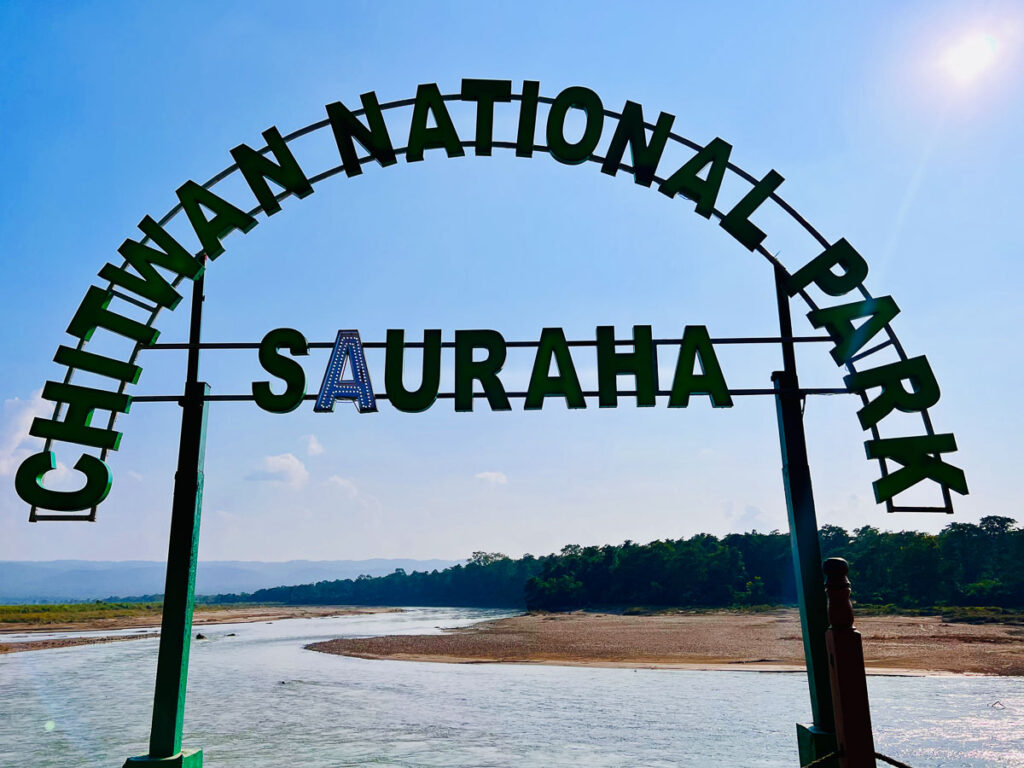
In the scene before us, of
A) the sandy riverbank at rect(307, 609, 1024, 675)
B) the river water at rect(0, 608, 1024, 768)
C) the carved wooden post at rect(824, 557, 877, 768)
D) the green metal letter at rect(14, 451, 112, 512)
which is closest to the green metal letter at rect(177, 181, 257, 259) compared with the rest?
the green metal letter at rect(14, 451, 112, 512)

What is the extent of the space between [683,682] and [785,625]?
108ft

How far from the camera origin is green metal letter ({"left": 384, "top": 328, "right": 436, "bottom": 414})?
1045 centimetres

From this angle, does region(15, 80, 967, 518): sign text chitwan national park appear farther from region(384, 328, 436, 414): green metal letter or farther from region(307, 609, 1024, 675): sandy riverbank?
region(307, 609, 1024, 675): sandy riverbank

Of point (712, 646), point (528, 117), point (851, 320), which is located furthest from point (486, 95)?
point (712, 646)

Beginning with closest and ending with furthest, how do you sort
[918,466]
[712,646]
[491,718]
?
[918,466], [491,718], [712,646]

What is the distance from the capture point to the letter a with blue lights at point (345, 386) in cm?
1044

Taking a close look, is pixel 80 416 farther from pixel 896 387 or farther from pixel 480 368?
pixel 896 387

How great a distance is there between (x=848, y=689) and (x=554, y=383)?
5535 millimetres

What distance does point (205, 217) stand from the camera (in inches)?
426

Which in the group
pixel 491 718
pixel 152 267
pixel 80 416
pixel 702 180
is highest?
pixel 702 180

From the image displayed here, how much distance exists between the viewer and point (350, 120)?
1115 centimetres

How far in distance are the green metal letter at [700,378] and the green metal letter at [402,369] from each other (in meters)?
3.48

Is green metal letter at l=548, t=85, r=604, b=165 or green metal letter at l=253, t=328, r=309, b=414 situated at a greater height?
green metal letter at l=548, t=85, r=604, b=165

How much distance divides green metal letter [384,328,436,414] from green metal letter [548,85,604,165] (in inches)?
137
